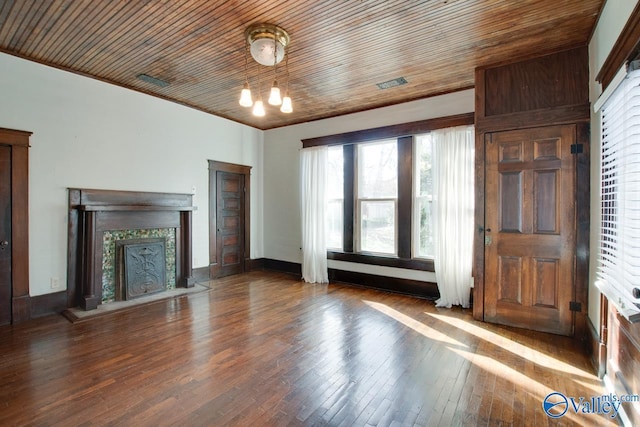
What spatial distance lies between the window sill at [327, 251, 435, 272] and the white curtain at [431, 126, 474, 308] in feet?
0.98

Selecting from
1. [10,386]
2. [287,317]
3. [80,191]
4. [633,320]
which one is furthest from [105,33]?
[633,320]

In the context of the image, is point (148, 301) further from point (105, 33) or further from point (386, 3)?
point (386, 3)

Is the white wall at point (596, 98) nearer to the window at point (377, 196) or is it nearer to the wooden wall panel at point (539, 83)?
the wooden wall panel at point (539, 83)

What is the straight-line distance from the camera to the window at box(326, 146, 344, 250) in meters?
5.42

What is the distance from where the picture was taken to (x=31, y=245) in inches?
138

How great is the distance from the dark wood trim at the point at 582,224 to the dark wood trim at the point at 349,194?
2.94 meters

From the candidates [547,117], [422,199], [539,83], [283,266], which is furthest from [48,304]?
[539,83]

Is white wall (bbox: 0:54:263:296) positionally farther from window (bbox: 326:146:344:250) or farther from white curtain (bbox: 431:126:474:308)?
white curtain (bbox: 431:126:474:308)

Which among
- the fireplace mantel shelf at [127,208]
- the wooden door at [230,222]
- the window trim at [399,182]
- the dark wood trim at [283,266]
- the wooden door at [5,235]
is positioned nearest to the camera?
the wooden door at [5,235]

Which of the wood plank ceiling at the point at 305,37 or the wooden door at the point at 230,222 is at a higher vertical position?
the wood plank ceiling at the point at 305,37

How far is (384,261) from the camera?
4.83 meters

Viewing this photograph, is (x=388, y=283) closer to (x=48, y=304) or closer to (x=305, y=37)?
(x=305, y=37)

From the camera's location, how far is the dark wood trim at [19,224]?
3.34m

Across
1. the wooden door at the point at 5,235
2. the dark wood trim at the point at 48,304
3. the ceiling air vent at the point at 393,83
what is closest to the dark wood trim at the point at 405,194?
the ceiling air vent at the point at 393,83
